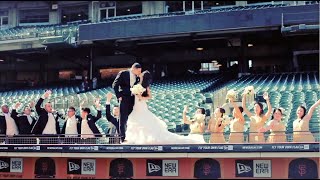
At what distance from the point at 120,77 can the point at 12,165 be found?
197 centimetres

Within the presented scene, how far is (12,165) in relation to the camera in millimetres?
6418

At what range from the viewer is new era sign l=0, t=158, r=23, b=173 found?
6.38m

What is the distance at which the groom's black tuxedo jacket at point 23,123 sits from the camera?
7.37 m

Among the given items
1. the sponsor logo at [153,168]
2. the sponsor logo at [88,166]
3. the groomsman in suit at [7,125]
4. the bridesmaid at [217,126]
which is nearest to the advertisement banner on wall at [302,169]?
the bridesmaid at [217,126]

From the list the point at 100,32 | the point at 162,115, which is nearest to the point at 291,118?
the point at 162,115

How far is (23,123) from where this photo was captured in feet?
24.5

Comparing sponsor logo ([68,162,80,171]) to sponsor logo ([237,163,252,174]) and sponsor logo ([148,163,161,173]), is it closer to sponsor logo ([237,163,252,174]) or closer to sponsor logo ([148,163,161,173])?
sponsor logo ([148,163,161,173])

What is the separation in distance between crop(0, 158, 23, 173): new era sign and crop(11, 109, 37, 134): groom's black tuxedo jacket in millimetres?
891

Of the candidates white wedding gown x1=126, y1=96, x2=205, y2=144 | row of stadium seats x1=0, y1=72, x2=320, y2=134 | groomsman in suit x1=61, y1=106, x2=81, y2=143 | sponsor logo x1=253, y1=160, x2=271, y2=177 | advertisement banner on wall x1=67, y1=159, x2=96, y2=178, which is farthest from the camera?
row of stadium seats x1=0, y1=72, x2=320, y2=134

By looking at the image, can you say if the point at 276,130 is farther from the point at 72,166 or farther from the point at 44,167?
the point at 44,167

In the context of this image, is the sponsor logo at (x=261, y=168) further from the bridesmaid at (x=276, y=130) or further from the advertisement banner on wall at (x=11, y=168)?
the advertisement banner on wall at (x=11, y=168)

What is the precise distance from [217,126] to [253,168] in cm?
106

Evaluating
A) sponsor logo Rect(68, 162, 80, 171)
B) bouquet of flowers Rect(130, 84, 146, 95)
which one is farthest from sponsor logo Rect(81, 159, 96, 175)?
bouquet of flowers Rect(130, 84, 146, 95)

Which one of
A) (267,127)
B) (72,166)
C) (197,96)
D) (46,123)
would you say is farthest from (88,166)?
(197,96)
